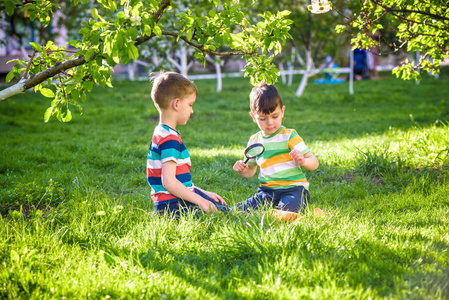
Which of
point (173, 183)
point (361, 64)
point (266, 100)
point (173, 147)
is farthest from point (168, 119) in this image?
point (361, 64)

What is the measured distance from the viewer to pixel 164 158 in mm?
2807

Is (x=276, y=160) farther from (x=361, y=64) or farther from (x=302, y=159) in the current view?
(x=361, y=64)

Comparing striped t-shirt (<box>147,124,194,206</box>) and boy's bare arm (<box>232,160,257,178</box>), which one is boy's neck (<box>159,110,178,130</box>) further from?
boy's bare arm (<box>232,160,257,178</box>)

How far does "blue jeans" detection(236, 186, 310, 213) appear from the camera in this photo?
3.13 meters

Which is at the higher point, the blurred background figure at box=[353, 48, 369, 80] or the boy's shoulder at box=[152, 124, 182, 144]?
the blurred background figure at box=[353, 48, 369, 80]

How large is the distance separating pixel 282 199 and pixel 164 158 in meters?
1.08

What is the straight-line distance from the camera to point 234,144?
6.30m

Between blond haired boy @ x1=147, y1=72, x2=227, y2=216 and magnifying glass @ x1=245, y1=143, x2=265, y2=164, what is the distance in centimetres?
56

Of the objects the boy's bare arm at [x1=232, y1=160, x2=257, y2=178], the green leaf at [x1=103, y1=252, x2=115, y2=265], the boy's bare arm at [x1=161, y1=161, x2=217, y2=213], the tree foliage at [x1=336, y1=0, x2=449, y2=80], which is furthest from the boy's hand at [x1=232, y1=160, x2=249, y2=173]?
the tree foliage at [x1=336, y1=0, x2=449, y2=80]

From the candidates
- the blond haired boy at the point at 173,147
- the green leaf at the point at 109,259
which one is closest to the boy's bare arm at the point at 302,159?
the blond haired boy at the point at 173,147

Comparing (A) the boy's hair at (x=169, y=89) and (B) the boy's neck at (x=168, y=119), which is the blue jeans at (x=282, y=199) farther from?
(A) the boy's hair at (x=169, y=89)

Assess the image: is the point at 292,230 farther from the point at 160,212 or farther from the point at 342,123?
the point at 342,123

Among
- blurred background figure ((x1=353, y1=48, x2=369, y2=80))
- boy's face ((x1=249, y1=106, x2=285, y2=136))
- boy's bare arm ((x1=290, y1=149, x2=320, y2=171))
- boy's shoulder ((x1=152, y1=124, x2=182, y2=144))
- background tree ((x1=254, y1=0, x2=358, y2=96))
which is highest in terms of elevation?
background tree ((x1=254, y1=0, x2=358, y2=96))

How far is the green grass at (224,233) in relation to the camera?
80.1 inches
